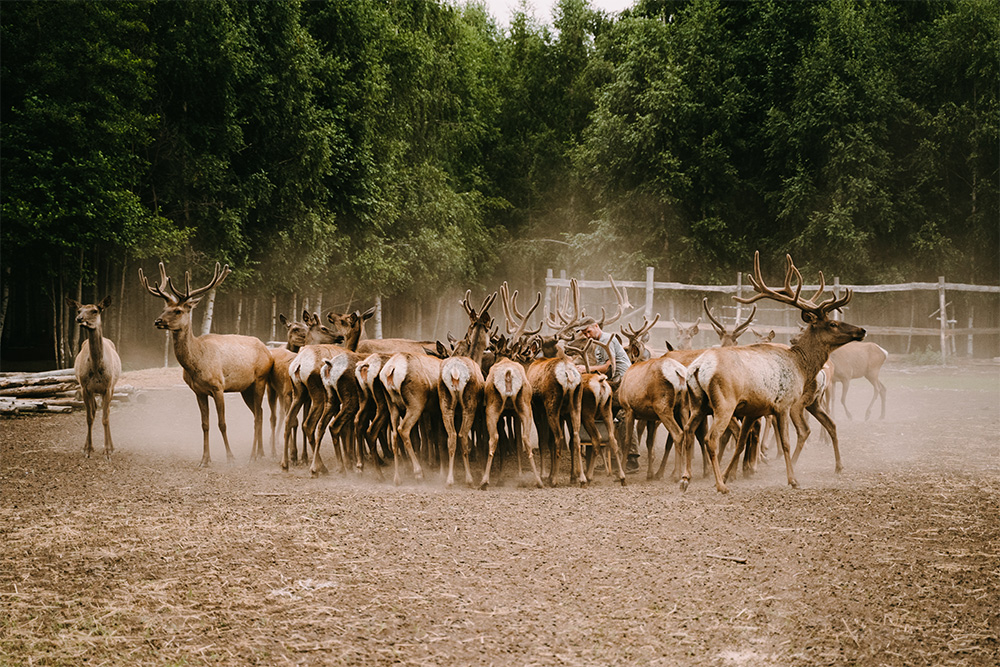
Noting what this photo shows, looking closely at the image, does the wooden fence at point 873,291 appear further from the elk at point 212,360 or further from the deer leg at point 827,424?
the elk at point 212,360

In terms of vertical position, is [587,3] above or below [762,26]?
above

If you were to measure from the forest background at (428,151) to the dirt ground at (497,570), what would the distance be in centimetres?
1090

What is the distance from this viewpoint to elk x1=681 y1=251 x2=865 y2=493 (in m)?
7.66

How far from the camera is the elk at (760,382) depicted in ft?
25.1

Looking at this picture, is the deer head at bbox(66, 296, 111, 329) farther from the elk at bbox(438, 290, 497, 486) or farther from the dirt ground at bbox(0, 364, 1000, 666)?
the elk at bbox(438, 290, 497, 486)

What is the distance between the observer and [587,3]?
38500mm

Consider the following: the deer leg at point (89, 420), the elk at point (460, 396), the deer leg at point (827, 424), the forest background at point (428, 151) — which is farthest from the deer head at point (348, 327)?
the forest background at point (428, 151)

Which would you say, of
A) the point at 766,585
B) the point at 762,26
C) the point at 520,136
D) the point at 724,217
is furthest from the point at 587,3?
the point at 766,585

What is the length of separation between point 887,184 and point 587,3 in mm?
17380

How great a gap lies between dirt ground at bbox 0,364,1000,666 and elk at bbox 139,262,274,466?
1.21 m

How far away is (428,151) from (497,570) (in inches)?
1184

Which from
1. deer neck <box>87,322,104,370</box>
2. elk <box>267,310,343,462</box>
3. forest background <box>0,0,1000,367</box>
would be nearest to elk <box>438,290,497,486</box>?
elk <box>267,310,343,462</box>

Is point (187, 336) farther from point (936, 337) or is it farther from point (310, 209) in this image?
point (936, 337)

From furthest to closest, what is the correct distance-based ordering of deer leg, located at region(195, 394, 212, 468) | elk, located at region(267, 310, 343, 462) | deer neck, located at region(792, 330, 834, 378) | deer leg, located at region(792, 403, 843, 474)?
elk, located at region(267, 310, 343, 462)
deer leg, located at region(195, 394, 212, 468)
deer leg, located at region(792, 403, 843, 474)
deer neck, located at region(792, 330, 834, 378)
